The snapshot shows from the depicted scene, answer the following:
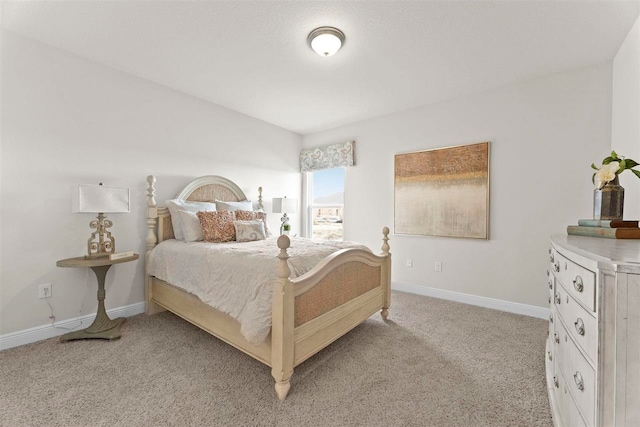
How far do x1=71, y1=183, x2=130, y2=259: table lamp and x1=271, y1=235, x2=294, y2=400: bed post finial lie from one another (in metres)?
1.67

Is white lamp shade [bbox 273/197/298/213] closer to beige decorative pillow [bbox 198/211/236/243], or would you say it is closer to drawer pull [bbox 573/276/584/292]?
beige decorative pillow [bbox 198/211/236/243]

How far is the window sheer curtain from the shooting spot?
4225 mm

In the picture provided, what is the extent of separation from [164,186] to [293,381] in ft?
8.37

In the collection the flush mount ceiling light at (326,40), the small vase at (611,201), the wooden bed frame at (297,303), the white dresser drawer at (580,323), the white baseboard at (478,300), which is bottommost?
the white baseboard at (478,300)

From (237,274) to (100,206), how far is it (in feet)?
4.45

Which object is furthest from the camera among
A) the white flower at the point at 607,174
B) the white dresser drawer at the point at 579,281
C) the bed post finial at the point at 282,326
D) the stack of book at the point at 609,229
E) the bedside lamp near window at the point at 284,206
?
the bedside lamp near window at the point at 284,206

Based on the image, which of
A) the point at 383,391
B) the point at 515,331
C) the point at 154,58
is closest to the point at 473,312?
the point at 515,331

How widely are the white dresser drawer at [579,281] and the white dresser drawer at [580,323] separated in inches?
1.2

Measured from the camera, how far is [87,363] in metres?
1.93

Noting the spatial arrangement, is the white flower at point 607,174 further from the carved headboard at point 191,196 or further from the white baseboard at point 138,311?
the carved headboard at point 191,196

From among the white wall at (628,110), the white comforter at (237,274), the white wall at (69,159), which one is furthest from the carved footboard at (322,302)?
the white wall at (69,159)

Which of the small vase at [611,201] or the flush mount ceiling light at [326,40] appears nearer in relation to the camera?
the small vase at [611,201]

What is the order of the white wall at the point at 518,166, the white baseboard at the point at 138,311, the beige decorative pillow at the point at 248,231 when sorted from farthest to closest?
the beige decorative pillow at the point at 248,231 < the white wall at the point at 518,166 < the white baseboard at the point at 138,311

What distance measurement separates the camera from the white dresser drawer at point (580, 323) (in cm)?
84
